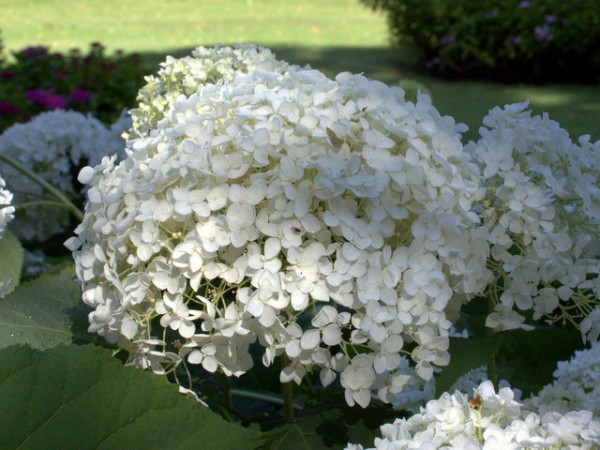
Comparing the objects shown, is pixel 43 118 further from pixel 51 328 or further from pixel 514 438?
pixel 514 438

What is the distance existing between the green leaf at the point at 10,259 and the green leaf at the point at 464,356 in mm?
1088

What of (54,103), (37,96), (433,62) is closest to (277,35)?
(433,62)

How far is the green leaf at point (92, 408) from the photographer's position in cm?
118

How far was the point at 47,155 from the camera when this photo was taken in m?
3.56

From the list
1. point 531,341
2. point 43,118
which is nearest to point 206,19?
point 43,118

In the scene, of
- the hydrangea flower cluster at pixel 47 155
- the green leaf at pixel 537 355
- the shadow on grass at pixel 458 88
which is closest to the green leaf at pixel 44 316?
the green leaf at pixel 537 355

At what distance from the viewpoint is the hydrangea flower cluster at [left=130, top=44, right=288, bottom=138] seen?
6.76 ft

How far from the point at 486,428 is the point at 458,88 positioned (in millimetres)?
10037

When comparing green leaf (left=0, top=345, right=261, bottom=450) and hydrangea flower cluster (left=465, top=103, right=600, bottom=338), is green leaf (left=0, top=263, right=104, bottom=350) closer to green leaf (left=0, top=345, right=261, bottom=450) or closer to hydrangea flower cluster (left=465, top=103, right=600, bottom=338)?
green leaf (left=0, top=345, right=261, bottom=450)

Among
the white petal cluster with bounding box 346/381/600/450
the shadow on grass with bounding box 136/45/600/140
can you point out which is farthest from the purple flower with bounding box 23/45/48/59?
the white petal cluster with bounding box 346/381/600/450

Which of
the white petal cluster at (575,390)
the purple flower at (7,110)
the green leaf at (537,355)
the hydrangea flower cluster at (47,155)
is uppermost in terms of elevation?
the white petal cluster at (575,390)

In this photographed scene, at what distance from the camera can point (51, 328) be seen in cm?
171

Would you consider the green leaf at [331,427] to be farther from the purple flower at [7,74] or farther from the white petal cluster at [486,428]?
the purple flower at [7,74]

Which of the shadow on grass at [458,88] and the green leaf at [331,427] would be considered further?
the shadow on grass at [458,88]
